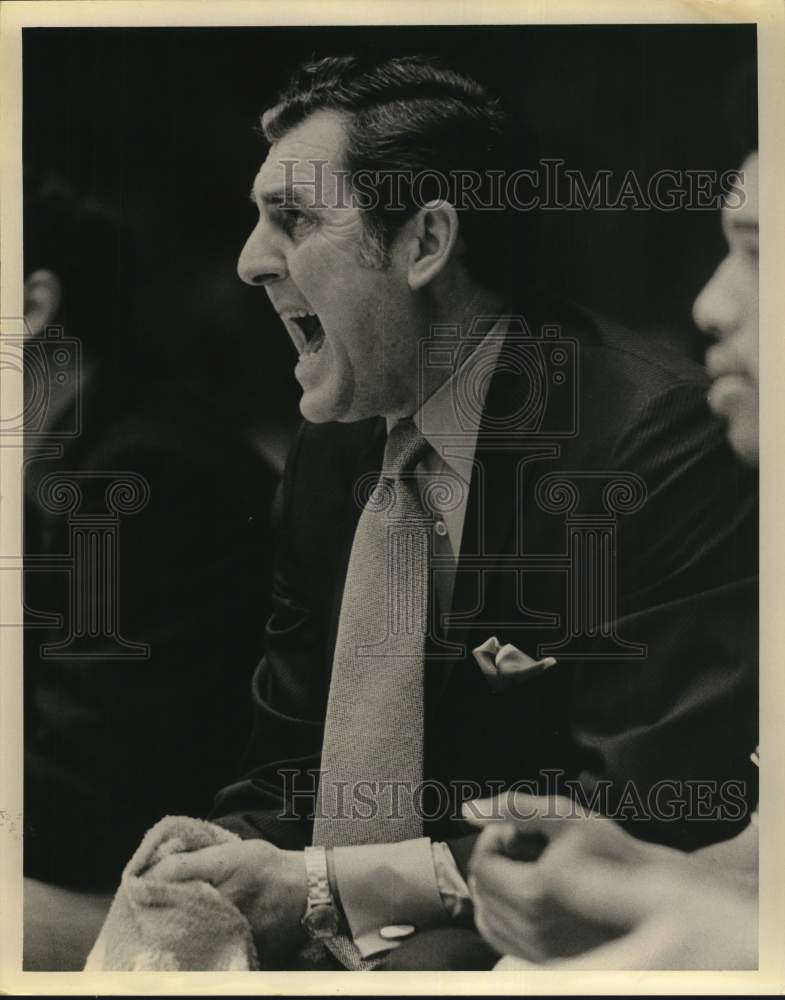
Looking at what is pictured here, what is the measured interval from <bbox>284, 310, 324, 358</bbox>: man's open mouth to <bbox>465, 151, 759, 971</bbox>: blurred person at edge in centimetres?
85

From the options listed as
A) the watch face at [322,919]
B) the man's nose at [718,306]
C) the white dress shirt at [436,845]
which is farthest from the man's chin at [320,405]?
the watch face at [322,919]

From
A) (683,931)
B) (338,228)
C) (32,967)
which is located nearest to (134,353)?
(338,228)

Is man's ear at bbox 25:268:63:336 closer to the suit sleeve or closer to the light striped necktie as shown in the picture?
the light striped necktie

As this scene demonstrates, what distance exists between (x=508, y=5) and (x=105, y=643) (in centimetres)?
171

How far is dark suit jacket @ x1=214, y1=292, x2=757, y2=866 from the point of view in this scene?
2455mm

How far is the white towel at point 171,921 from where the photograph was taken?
2.45m

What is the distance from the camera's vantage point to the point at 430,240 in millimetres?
2461

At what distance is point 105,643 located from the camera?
2.51 m

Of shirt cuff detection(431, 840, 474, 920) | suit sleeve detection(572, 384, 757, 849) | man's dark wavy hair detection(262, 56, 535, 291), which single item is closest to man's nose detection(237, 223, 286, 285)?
man's dark wavy hair detection(262, 56, 535, 291)

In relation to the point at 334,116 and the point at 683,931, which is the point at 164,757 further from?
the point at 334,116

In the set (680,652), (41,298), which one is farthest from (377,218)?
(680,652)

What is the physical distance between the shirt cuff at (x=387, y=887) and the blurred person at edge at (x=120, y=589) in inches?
14.0

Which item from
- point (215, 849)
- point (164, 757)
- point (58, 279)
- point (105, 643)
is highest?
point (58, 279)

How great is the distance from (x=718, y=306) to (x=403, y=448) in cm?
78
